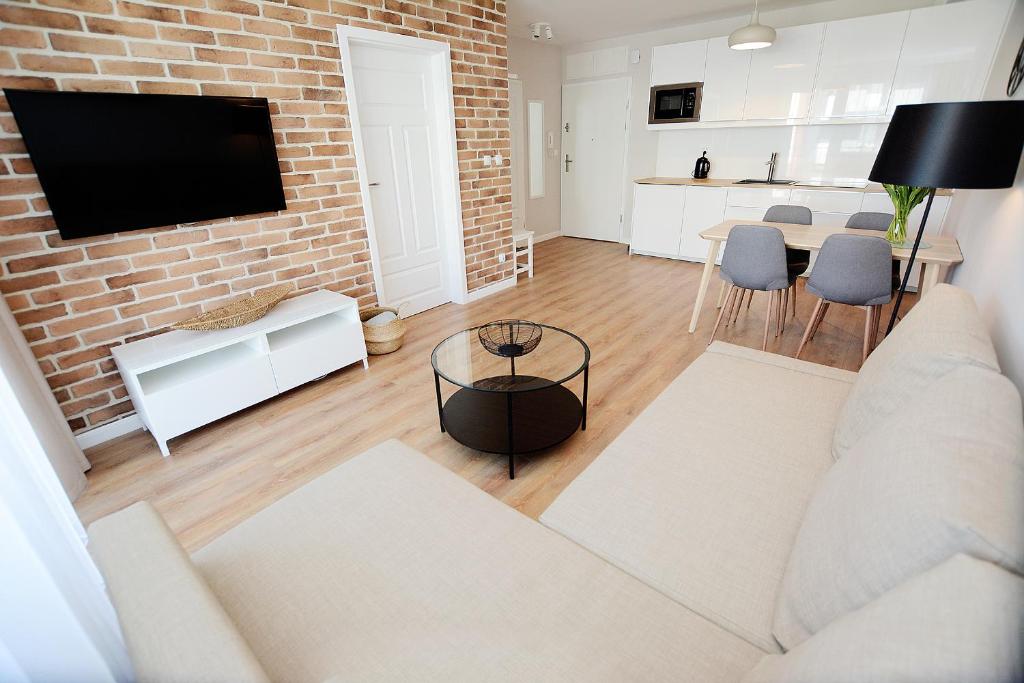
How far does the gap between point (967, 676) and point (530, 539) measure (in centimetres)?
85

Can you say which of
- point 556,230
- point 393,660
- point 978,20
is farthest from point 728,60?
point 393,660

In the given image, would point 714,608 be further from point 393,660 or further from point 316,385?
point 316,385

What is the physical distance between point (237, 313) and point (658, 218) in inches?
177

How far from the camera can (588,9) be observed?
14.5 ft

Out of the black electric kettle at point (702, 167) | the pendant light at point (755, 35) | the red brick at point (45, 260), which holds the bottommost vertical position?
the red brick at point (45, 260)

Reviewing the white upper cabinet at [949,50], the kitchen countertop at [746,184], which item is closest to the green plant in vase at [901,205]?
the kitchen countertop at [746,184]

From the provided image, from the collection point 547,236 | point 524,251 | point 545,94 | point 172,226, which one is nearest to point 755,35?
point 524,251

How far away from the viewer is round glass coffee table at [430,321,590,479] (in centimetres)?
205

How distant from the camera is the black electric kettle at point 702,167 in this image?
17.5 feet

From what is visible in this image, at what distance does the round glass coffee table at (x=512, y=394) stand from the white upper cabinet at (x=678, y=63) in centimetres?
417

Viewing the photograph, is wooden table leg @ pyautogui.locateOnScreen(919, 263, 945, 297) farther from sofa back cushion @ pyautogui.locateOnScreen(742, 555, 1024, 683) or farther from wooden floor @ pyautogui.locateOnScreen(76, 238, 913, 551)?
sofa back cushion @ pyautogui.locateOnScreen(742, 555, 1024, 683)

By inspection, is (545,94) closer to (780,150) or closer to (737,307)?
(780,150)

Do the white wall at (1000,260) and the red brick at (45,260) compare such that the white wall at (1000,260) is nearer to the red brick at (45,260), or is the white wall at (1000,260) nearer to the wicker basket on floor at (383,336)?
the wicker basket on floor at (383,336)

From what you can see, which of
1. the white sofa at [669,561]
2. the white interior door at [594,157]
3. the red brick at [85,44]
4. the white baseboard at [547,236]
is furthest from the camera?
the white baseboard at [547,236]
